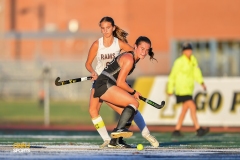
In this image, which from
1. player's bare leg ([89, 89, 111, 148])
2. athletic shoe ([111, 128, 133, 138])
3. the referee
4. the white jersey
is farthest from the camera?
the referee

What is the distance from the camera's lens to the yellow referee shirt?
17062 mm

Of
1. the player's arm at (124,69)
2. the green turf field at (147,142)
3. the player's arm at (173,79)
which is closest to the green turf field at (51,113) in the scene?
the player's arm at (173,79)

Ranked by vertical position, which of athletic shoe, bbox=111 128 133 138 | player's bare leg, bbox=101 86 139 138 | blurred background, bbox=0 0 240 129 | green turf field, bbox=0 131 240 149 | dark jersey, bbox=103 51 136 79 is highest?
blurred background, bbox=0 0 240 129

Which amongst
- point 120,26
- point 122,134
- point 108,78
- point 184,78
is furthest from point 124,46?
point 120,26

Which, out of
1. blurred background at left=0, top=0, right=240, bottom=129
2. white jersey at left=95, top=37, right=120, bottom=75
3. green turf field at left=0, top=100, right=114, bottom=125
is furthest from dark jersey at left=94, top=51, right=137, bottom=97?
blurred background at left=0, top=0, right=240, bottom=129

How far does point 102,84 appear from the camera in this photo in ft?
38.2

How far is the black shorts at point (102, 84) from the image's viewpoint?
38.1 feet

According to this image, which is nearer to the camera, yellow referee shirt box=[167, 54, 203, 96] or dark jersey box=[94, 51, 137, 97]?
dark jersey box=[94, 51, 137, 97]

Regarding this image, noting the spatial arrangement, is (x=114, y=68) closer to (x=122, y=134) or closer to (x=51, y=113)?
(x=122, y=134)

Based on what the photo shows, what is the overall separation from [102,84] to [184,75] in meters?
5.78

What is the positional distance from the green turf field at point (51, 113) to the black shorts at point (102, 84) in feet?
43.3

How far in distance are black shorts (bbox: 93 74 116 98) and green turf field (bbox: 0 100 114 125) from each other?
43.3 feet

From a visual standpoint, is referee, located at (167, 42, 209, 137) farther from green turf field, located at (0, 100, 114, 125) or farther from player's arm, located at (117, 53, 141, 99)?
green turf field, located at (0, 100, 114, 125)

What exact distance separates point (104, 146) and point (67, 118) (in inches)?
636
